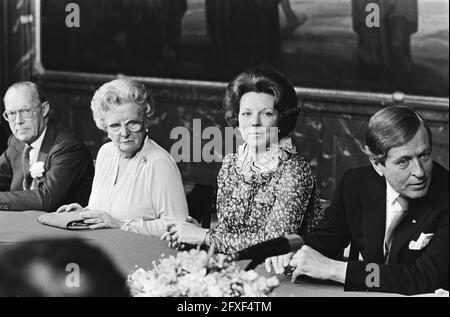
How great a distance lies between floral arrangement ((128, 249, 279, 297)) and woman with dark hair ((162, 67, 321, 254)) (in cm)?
81

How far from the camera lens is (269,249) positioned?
369 centimetres

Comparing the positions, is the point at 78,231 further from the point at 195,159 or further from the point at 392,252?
the point at 195,159

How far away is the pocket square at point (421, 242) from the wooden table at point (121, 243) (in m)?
0.24

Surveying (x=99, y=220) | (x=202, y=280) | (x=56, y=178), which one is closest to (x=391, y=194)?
(x=202, y=280)

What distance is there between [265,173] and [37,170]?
164cm

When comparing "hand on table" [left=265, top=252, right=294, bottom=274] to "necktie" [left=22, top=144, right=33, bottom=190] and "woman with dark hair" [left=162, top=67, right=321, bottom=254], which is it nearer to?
"woman with dark hair" [left=162, top=67, right=321, bottom=254]

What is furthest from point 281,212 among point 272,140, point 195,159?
point 195,159

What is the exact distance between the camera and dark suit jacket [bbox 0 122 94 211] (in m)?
5.23

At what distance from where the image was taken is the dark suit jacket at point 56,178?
17.2 feet

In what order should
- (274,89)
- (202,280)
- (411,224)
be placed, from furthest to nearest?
(274,89) < (411,224) < (202,280)

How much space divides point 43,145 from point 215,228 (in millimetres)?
1421
